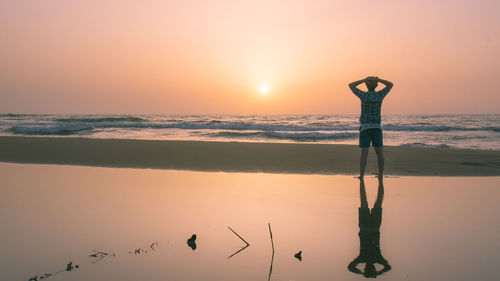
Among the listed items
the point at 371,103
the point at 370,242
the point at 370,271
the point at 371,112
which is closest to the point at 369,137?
the point at 371,112

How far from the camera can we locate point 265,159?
8742 mm

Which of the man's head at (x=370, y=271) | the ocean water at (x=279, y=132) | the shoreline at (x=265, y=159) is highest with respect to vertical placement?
the man's head at (x=370, y=271)

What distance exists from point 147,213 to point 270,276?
1.88 m

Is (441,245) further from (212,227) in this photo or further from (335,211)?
(212,227)

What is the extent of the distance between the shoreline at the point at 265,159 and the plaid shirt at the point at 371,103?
119 centimetres

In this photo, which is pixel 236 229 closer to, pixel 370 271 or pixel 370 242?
pixel 370 242

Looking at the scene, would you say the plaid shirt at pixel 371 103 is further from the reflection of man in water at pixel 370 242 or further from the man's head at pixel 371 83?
the reflection of man in water at pixel 370 242

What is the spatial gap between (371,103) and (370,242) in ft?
11.4

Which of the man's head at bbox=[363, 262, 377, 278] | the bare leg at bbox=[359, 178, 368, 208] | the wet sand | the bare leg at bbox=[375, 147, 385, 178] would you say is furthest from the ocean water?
the man's head at bbox=[363, 262, 377, 278]

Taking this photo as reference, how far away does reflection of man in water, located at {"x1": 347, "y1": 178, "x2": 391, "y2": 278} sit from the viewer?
2.47 meters

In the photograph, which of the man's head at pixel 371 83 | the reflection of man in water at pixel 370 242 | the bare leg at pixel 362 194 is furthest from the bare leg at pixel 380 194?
the man's head at pixel 371 83

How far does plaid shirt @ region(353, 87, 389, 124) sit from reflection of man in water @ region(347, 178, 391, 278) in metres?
1.83

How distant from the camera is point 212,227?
3348 millimetres

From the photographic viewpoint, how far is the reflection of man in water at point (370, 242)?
247cm
